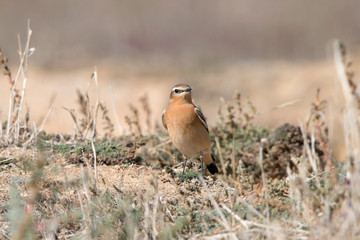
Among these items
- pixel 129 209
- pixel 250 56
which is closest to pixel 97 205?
pixel 129 209

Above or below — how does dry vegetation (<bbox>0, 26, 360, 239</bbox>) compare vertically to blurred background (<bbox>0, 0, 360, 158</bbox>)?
below

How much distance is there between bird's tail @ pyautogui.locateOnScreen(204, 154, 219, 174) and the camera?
6688mm

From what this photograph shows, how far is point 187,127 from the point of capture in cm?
633

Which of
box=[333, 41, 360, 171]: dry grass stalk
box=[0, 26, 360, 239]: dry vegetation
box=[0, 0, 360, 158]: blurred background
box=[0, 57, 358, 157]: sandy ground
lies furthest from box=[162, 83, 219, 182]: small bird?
box=[0, 57, 358, 157]: sandy ground

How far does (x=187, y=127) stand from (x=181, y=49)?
1483 centimetres

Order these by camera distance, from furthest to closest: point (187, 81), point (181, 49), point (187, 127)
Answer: point (181, 49) → point (187, 81) → point (187, 127)

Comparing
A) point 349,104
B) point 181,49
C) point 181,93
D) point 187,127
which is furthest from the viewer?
point 181,49

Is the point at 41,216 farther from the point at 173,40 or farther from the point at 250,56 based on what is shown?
the point at 173,40

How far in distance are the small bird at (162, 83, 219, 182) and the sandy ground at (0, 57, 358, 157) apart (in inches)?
248

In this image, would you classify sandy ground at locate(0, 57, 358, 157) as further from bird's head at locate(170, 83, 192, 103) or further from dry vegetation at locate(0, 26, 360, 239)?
dry vegetation at locate(0, 26, 360, 239)

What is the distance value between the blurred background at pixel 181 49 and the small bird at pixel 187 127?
18.2 feet

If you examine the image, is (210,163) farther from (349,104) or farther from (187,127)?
(349,104)

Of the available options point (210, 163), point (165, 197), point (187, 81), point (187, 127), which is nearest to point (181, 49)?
point (187, 81)

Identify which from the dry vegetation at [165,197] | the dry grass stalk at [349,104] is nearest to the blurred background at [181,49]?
the dry vegetation at [165,197]
